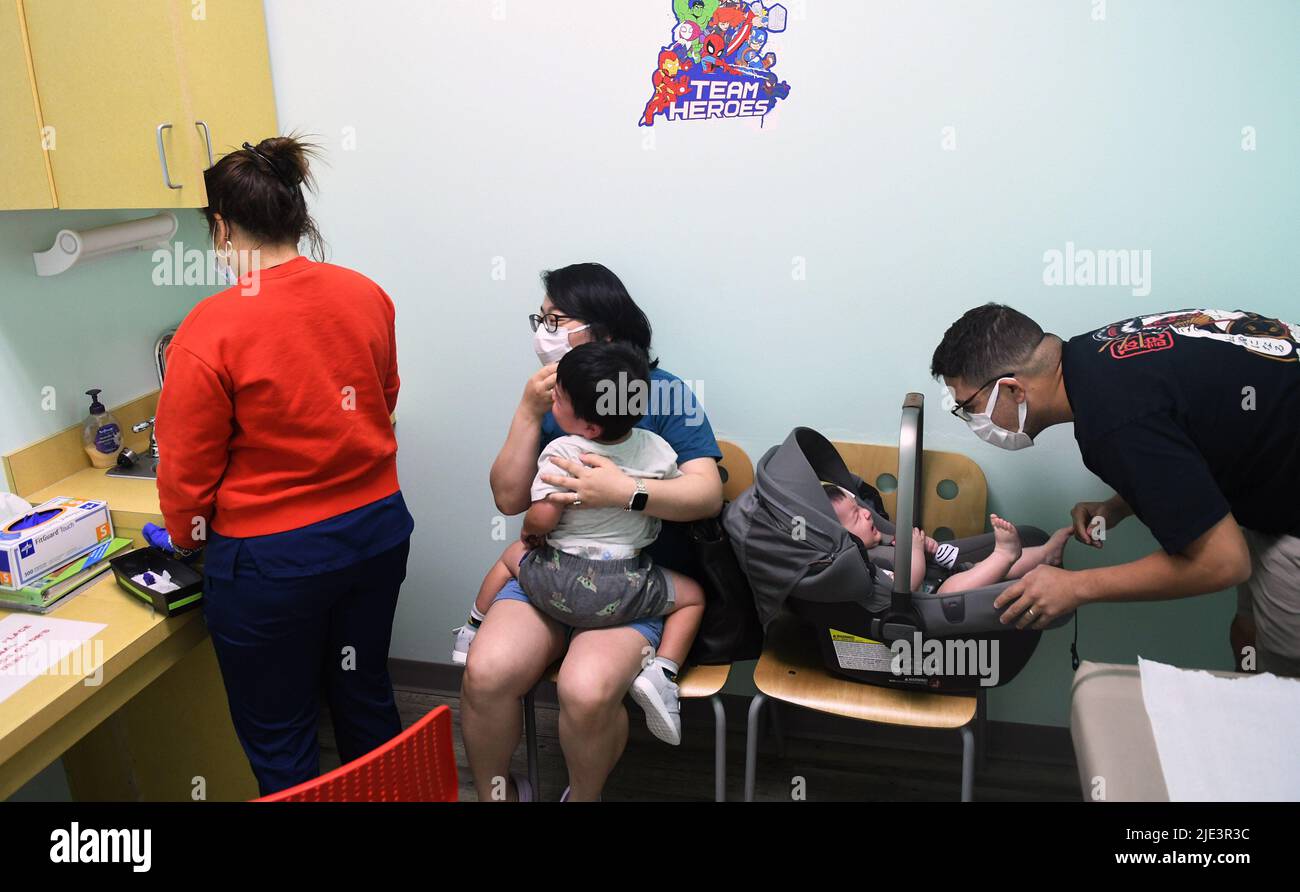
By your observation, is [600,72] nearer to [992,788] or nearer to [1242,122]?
[1242,122]

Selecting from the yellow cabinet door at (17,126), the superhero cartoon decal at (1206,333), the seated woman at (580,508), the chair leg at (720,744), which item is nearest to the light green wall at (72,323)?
the yellow cabinet door at (17,126)

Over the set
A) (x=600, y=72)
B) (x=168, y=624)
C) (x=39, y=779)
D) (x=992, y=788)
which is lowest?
(x=992, y=788)

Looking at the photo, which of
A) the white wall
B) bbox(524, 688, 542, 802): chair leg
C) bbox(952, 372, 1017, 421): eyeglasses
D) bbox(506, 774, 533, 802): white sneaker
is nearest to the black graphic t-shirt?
bbox(952, 372, 1017, 421): eyeglasses

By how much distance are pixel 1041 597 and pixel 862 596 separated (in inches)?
13.5

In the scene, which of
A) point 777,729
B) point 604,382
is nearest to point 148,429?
point 604,382

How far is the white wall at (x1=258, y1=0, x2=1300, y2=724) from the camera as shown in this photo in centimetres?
219

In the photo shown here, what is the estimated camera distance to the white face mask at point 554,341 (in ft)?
7.61

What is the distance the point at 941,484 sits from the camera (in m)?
2.44

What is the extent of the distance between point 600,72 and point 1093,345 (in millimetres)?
1366

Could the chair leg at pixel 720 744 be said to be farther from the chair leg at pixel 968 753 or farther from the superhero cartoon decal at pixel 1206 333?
the superhero cartoon decal at pixel 1206 333

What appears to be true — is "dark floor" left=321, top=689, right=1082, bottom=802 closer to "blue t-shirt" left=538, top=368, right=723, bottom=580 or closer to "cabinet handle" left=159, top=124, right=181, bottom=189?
"blue t-shirt" left=538, top=368, right=723, bottom=580

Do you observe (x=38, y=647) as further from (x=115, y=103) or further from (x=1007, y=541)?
(x=1007, y=541)

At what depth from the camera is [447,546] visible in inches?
117

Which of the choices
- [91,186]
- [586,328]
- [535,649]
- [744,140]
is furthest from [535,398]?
[91,186]
